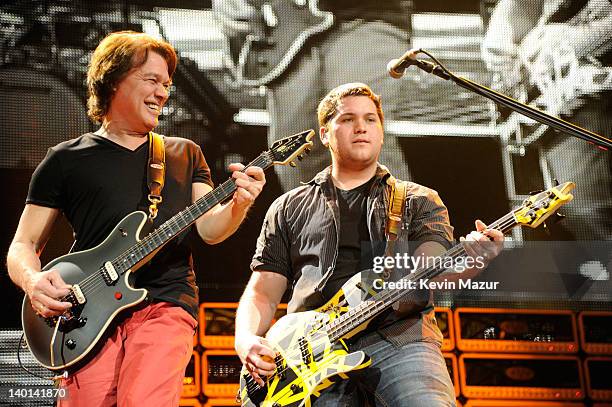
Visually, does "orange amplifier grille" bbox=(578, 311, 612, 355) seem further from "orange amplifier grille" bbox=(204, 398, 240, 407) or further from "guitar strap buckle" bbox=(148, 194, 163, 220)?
"guitar strap buckle" bbox=(148, 194, 163, 220)

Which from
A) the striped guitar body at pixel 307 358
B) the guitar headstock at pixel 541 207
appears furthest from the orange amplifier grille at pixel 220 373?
the guitar headstock at pixel 541 207

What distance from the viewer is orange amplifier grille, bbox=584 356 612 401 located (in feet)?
13.2

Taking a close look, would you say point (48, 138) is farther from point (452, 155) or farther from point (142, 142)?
point (452, 155)

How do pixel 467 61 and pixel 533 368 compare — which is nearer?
pixel 533 368

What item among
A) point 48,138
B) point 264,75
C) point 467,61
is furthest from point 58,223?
point 467,61

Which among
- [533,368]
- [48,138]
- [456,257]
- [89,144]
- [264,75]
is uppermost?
[264,75]

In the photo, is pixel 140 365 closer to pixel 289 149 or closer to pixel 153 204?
pixel 153 204

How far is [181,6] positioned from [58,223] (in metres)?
1.35

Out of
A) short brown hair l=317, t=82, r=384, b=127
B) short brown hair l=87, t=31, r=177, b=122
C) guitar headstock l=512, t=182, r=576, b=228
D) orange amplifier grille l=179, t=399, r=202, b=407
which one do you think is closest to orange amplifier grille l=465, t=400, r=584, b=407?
guitar headstock l=512, t=182, r=576, b=228

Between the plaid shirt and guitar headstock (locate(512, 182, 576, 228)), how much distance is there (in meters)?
0.32

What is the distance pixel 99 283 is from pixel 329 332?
936 mm

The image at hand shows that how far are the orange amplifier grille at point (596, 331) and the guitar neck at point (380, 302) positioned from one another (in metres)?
1.22

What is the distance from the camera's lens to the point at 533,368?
3975 mm

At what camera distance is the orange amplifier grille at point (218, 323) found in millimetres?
→ 3863
